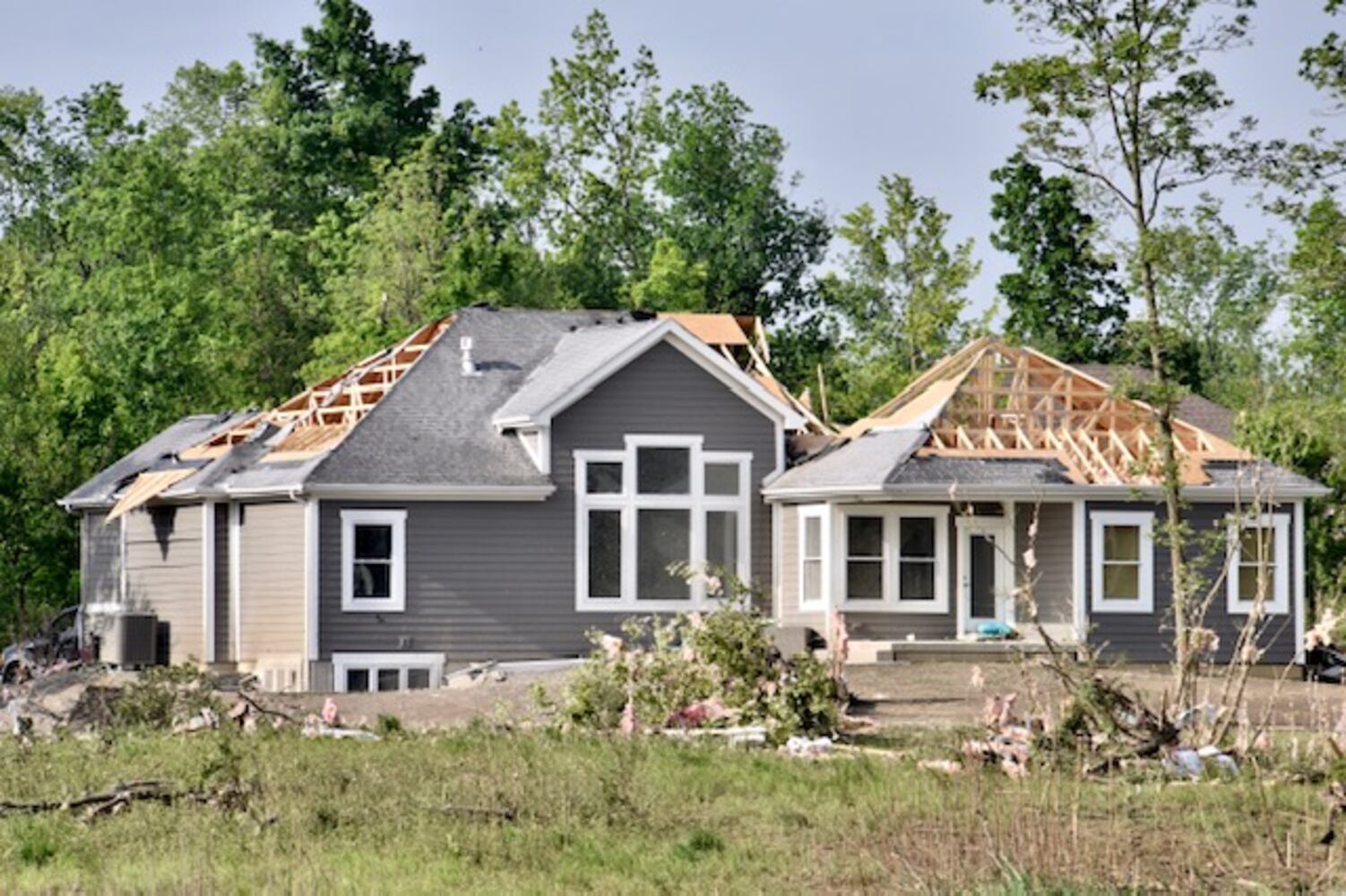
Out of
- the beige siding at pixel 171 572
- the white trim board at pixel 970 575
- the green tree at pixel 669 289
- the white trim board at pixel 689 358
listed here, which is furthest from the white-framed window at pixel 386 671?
the green tree at pixel 669 289

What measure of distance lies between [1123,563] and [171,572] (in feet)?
51.5

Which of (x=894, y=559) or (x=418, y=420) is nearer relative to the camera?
(x=894, y=559)

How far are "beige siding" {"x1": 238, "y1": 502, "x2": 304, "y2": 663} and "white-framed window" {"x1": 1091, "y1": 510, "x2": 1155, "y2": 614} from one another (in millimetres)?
12018

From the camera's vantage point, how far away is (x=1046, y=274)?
68438mm

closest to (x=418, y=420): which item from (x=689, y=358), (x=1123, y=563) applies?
(x=689, y=358)

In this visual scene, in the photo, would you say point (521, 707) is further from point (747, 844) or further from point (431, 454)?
point (747, 844)

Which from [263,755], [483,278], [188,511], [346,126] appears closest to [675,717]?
[263,755]

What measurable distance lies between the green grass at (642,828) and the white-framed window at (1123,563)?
18619mm

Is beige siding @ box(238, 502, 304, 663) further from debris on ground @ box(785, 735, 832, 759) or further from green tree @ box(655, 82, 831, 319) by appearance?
green tree @ box(655, 82, 831, 319)

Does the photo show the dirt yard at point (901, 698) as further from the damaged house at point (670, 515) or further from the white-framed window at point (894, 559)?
the white-framed window at point (894, 559)

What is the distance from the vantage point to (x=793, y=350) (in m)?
77.4

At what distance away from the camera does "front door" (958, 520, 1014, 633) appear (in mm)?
43406

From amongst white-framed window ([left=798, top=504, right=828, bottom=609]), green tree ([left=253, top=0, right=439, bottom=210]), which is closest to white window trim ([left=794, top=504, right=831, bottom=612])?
white-framed window ([left=798, top=504, right=828, bottom=609])

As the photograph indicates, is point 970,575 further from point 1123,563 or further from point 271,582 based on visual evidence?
point 271,582
